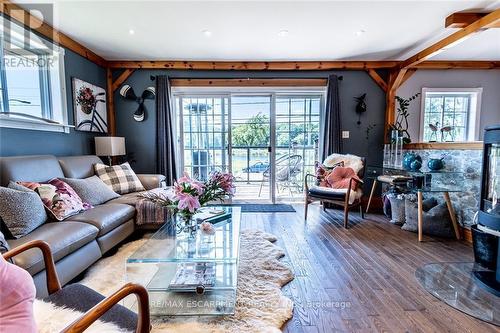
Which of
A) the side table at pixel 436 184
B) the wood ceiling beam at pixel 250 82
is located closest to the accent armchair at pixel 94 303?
the side table at pixel 436 184

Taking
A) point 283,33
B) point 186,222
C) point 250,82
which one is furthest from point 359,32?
point 186,222

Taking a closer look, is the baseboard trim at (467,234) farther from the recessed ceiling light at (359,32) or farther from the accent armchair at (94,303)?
the accent armchair at (94,303)

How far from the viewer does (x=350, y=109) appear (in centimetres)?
425

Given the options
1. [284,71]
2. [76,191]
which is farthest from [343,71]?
[76,191]

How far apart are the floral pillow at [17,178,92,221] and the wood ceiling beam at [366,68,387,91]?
442 cm

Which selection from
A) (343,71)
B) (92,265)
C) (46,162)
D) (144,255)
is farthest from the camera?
(343,71)

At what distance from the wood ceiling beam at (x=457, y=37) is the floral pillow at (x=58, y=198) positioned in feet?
13.7

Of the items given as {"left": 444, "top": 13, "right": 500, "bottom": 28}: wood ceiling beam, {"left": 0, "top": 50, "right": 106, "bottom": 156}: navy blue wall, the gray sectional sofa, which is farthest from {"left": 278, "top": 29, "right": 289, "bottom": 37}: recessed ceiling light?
{"left": 0, "top": 50, "right": 106, "bottom": 156}: navy blue wall

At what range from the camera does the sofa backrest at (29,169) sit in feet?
6.60

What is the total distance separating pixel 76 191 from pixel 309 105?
11.8 feet

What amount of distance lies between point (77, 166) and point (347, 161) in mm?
3498

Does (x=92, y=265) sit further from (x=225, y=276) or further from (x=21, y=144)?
(x=21, y=144)

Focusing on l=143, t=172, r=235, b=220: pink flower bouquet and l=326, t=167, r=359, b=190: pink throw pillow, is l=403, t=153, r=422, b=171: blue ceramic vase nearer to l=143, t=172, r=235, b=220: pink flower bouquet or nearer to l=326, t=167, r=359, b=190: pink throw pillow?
l=326, t=167, r=359, b=190: pink throw pillow

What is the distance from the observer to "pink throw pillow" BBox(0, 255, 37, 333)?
757 millimetres
